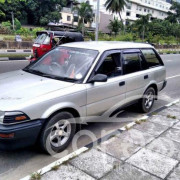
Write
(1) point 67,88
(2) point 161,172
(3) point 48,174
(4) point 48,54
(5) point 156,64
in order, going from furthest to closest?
(5) point 156,64 → (4) point 48,54 → (1) point 67,88 → (2) point 161,172 → (3) point 48,174

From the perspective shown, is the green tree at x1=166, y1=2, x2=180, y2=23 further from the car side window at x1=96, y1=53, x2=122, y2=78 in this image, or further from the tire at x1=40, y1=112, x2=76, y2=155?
the tire at x1=40, y1=112, x2=76, y2=155

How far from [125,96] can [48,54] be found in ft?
5.72

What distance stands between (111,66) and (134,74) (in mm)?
696

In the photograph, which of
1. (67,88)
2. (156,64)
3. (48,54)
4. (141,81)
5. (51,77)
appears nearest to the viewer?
(67,88)

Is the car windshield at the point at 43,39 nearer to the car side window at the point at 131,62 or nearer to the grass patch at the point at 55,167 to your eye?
the car side window at the point at 131,62

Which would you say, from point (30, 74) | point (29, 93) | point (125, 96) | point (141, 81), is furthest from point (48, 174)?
point (141, 81)

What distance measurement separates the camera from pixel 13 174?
9.24ft

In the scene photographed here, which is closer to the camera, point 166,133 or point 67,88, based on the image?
point 67,88

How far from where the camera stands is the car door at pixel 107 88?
145 inches

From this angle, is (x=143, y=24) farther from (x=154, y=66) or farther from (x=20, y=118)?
(x=20, y=118)

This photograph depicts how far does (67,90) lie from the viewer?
3.28m

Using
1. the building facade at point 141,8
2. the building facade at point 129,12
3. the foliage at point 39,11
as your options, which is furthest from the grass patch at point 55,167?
the building facade at point 141,8

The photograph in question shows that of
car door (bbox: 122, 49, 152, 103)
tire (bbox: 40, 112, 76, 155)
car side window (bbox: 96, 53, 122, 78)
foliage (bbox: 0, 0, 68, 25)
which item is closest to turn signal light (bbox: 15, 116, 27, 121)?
tire (bbox: 40, 112, 76, 155)

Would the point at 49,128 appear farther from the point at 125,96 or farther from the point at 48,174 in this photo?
the point at 125,96
